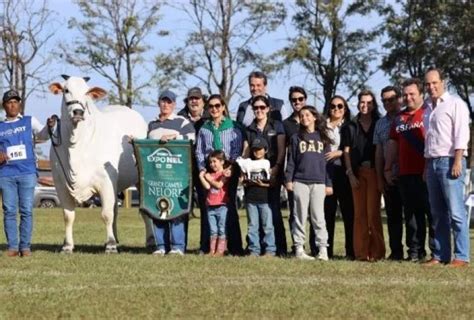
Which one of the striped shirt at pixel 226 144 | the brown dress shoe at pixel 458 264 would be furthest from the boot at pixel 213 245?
the brown dress shoe at pixel 458 264

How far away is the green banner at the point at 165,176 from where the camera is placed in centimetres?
1286

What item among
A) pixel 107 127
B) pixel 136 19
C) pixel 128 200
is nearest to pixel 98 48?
pixel 136 19

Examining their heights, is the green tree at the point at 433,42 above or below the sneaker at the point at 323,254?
above

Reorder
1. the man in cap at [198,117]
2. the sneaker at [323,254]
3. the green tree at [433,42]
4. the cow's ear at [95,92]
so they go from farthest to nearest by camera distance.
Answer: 1. the green tree at [433,42]
2. the cow's ear at [95,92]
3. the man in cap at [198,117]
4. the sneaker at [323,254]

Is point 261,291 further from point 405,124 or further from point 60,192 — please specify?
point 60,192

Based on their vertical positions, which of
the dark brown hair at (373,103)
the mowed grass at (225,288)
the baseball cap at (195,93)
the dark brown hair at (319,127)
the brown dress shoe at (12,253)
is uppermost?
the baseball cap at (195,93)

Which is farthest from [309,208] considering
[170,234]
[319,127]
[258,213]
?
[170,234]

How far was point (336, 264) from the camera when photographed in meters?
11.0

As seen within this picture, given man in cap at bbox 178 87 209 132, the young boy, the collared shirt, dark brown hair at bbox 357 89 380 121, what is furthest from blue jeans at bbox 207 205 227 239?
the collared shirt

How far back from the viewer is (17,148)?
12320 mm

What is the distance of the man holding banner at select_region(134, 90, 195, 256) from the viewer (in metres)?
12.8

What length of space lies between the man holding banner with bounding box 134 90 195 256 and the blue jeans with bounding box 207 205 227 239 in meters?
0.43

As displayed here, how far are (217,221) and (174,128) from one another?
1.45 m

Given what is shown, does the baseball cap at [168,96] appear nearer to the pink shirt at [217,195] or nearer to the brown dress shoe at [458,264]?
the pink shirt at [217,195]
